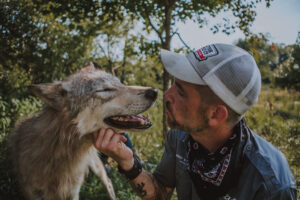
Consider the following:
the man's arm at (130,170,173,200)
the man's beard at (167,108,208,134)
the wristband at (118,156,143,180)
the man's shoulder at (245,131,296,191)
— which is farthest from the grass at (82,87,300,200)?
the man's shoulder at (245,131,296,191)

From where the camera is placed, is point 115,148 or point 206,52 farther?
point 115,148

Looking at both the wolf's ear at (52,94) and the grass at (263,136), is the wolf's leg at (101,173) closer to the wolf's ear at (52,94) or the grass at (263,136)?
the grass at (263,136)

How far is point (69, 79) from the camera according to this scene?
9.14ft

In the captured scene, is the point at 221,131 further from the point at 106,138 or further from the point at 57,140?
the point at 57,140

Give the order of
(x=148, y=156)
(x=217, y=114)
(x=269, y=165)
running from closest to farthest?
(x=269, y=165)
(x=217, y=114)
(x=148, y=156)

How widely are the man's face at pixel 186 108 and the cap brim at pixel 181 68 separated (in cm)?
8

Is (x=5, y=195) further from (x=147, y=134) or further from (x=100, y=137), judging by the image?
(x=147, y=134)

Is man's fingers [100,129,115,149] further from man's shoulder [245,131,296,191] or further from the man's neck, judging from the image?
man's shoulder [245,131,296,191]

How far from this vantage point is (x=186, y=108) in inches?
72.9

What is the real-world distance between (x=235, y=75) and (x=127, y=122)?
1.22m

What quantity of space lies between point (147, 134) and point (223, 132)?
4447mm

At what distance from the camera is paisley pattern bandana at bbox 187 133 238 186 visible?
1761 mm

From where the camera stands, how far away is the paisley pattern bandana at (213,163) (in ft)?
5.78

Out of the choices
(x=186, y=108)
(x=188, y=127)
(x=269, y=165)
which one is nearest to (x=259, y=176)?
(x=269, y=165)
